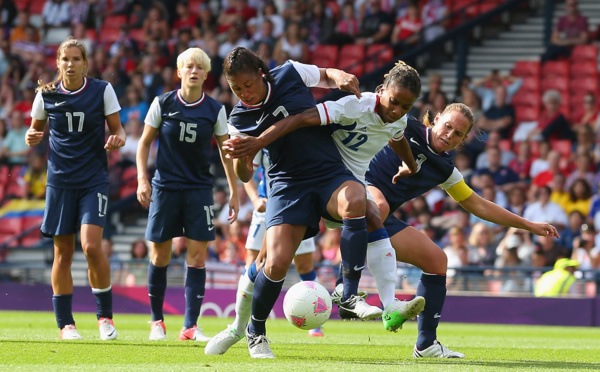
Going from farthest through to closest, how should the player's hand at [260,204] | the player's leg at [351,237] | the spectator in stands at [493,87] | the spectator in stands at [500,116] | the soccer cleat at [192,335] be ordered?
the spectator in stands at [493,87] < the spectator in stands at [500,116] < the player's hand at [260,204] < the soccer cleat at [192,335] < the player's leg at [351,237]

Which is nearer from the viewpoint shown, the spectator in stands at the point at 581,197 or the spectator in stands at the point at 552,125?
the spectator in stands at the point at 581,197

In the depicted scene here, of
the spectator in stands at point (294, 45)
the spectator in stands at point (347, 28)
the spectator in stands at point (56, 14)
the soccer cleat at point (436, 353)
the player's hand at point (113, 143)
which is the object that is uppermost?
the spectator in stands at point (56, 14)

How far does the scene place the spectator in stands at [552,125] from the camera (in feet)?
50.9

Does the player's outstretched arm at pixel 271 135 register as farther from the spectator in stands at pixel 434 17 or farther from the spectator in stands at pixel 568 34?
the spectator in stands at pixel 434 17

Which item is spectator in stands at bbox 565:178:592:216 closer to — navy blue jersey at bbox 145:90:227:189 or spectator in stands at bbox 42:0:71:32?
navy blue jersey at bbox 145:90:227:189

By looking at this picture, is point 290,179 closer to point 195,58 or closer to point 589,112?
point 195,58

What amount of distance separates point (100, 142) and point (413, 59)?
1072cm

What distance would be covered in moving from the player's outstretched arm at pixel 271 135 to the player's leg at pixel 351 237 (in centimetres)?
49

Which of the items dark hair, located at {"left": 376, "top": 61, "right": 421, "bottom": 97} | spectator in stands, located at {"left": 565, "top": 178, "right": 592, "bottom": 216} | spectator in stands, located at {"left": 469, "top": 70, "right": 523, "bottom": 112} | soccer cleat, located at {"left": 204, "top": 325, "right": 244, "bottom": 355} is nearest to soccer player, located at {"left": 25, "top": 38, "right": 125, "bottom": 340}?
soccer cleat, located at {"left": 204, "top": 325, "right": 244, "bottom": 355}

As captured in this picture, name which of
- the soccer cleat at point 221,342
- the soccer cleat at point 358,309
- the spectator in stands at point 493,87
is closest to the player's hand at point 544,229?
the soccer cleat at point 358,309

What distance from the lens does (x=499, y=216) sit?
7.18m

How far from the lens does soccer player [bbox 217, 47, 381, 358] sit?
6.11m

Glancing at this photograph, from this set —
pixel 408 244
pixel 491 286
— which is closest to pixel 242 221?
pixel 491 286

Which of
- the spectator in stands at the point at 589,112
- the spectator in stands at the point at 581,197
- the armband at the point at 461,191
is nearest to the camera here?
the armband at the point at 461,191
